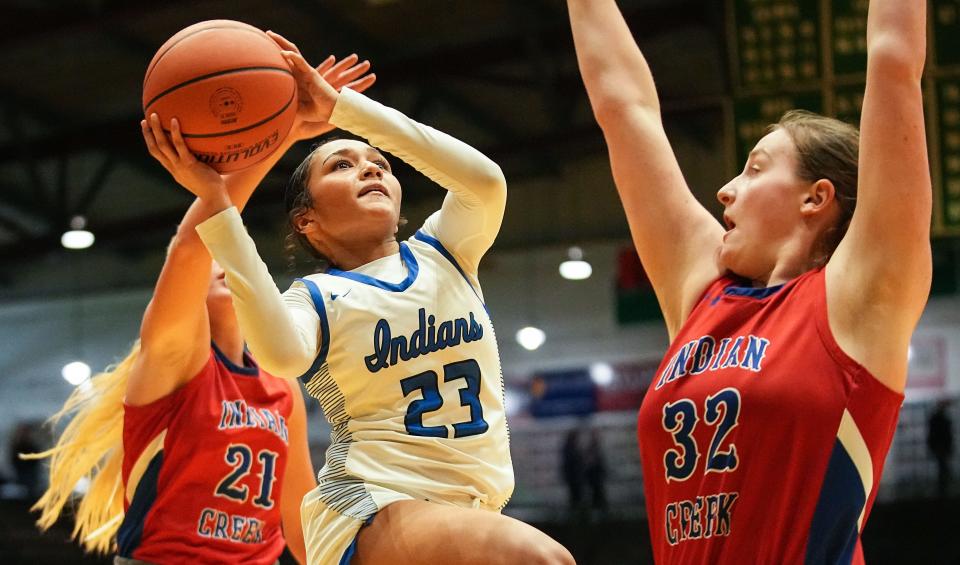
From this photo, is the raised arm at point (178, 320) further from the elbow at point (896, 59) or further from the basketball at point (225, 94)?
the elbow at point (896, 59)

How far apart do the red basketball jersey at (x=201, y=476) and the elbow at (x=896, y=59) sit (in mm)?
2472

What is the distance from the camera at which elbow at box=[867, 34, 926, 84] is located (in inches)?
66.3

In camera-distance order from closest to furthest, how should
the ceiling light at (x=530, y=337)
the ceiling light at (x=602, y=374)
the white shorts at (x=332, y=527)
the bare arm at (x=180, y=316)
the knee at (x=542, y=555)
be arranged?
1. the knee at (x=542, y=555)
2. the white shorts at (x=332, y=527)
3. the bare arm at (x=180, y=316)
4. the ceiling light at (x=602, y=374)
5. the ceiling light at (x=530, y=337)

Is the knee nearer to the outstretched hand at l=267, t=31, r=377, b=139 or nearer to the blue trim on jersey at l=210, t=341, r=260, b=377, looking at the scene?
the outstretched hand at l=267, t=31, r=377, b=139

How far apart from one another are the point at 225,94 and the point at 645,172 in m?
0.92

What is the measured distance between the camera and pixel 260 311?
7.32ft

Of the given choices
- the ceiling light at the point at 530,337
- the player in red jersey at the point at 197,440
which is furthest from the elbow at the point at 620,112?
the ceiling light at the point at 530,337

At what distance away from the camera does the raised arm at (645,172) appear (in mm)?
2049

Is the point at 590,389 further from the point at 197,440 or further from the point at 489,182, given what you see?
the point at 489,182

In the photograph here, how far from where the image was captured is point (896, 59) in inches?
66.4

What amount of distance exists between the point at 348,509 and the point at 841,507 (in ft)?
3.68

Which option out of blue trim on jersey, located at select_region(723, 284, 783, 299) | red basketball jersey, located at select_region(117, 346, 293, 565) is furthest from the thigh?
red basketball jersey, located at select_region(117, 346, 293, 565)

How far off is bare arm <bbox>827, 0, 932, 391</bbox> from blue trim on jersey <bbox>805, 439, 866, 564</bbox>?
14 cm

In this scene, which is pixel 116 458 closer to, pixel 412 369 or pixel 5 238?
pixel 412 369
